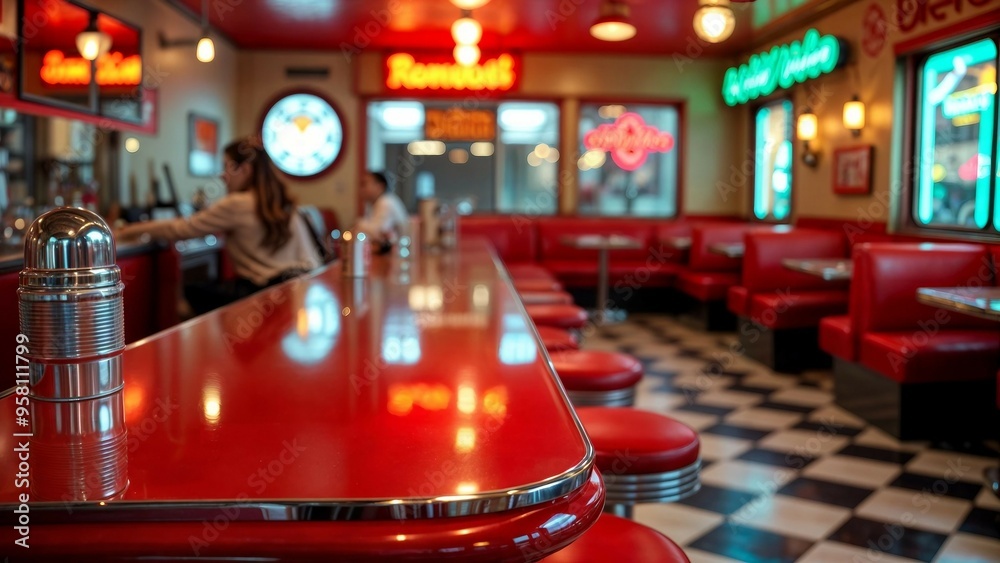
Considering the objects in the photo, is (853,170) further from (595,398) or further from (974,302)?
(595,398)

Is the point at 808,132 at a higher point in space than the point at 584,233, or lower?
higher

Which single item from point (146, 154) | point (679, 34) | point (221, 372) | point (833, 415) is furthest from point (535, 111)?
point (221, 372)

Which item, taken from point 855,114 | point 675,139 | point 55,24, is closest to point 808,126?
point 855,114

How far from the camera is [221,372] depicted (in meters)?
1.29

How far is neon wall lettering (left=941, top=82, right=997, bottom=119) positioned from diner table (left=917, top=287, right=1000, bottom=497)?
2.30 meters

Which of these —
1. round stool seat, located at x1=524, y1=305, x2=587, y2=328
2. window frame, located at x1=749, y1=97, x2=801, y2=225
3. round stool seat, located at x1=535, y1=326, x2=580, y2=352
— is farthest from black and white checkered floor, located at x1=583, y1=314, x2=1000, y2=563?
window frame, located at x1=749, y1=97, x2=801, y2=225

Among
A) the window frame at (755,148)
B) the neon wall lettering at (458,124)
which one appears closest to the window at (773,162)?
the window frame at (755,148)

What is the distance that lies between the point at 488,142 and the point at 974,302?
6924 millimetres

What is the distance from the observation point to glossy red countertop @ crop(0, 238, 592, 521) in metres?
0.80

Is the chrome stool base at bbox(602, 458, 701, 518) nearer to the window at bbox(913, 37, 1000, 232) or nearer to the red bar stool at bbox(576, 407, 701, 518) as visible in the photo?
A: the red bar stool at bbox(576, 407, 701, 518)

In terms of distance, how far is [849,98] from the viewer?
22.4ft

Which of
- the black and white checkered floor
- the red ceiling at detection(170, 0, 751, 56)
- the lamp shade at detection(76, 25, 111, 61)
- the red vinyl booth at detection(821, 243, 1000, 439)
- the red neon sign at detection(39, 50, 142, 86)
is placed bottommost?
the black and white checkered floor

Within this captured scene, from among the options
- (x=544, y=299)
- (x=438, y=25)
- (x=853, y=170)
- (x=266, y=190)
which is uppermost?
(x=438, y=25)

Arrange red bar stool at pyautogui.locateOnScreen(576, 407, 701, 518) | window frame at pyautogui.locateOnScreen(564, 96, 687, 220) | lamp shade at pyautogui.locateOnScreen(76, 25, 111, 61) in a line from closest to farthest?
red bar stool at pyautogui.locateOnScreen(576, 407, 701, 518)
lamp shade at pyautogui.locateOnScreen(76, 25, 111, 61)
window frame at pyautogui.locateOnScreen(564, 96, 687, 220)
